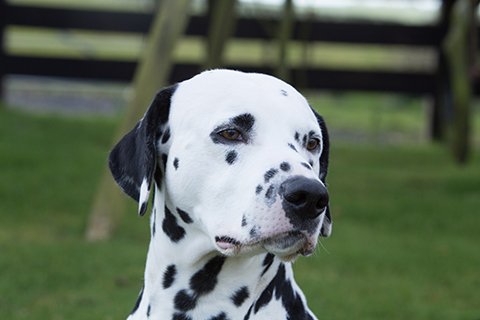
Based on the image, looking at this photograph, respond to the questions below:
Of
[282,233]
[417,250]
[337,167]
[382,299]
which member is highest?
[282,233]

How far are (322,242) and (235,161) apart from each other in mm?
3855

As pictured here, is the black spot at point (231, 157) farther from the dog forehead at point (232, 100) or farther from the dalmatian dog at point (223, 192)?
the dog forehead at point (232, 100)

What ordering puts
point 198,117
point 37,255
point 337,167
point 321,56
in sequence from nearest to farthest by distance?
point 198,117 → point 37,255 → point 337,167 → point 321,56

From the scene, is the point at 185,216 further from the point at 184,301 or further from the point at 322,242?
the point at 322,242

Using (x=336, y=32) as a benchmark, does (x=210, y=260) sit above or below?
above

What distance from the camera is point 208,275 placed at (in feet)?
7.24

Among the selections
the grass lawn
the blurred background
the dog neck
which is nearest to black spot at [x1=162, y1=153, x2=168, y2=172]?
the dog neck

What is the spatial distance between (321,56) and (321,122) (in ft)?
38.0

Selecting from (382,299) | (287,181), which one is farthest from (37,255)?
(287,181)

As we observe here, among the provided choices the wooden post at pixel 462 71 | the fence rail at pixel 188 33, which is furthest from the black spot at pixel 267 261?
the fence rail at pixel 188 33

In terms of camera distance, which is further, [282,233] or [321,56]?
[321,56]

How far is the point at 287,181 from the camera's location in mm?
1806

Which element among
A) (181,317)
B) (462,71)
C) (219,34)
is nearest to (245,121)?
(181,317)

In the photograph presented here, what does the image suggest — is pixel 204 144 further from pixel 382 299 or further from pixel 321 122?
pixel 382 299
